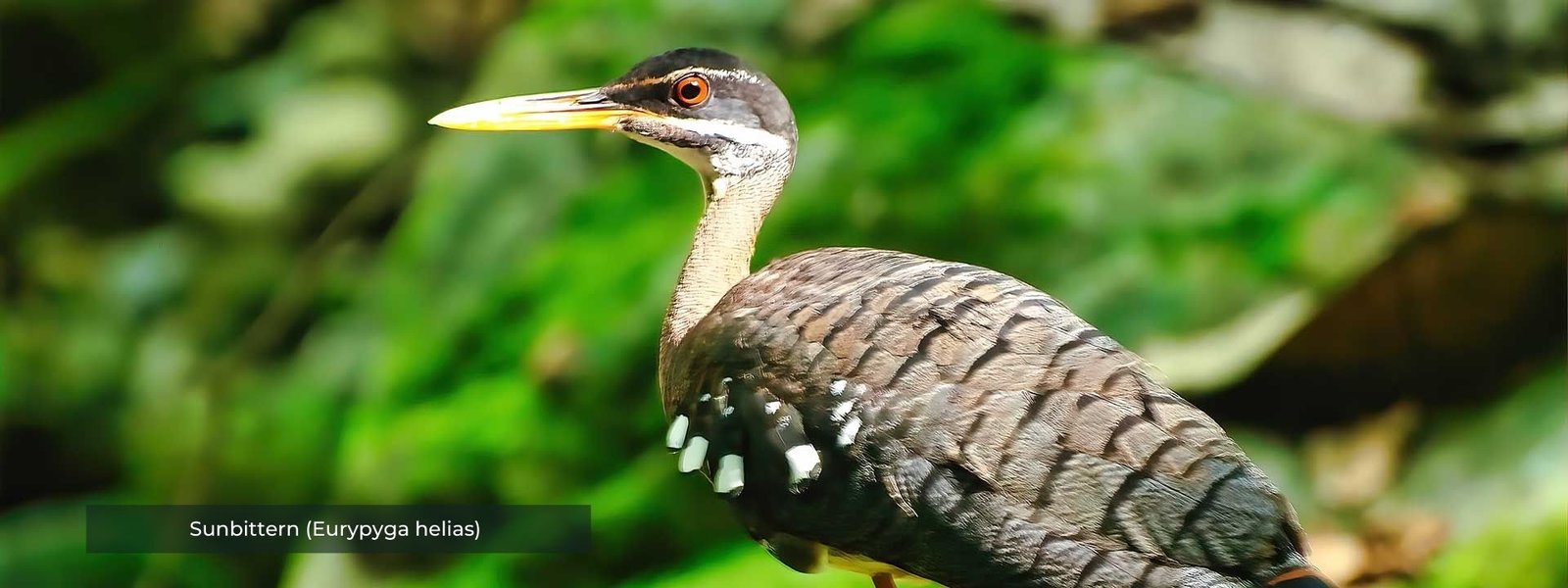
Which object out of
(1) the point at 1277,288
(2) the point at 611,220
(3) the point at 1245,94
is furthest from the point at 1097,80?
(2) the point at 611,220

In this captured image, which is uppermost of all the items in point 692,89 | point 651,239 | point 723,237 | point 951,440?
point 692,89

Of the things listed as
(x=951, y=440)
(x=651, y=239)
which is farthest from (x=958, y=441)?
(x=651, y=239)

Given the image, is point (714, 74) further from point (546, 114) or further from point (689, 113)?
point (546, 114)

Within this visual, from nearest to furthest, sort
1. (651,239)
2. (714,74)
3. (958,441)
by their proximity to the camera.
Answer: (958,441) < (714,74) < (651,239)

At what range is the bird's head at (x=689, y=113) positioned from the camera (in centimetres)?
312

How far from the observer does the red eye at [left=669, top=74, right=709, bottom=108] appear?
3109 millimetres

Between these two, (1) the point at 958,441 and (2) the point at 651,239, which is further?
(2) the point at 651,239

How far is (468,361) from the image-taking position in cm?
470

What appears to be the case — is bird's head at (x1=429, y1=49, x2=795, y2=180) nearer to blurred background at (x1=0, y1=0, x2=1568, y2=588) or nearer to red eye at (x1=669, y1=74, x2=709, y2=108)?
red eye at (x1=669, y1=74, x2=709, y2=108)

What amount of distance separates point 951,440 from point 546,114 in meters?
1.32

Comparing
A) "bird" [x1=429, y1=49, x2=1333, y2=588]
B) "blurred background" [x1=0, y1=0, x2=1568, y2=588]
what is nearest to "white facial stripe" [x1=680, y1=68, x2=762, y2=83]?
"bird" [x1=429, y1=49, x2=1333, y2=588]

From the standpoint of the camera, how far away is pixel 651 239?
15.4ft

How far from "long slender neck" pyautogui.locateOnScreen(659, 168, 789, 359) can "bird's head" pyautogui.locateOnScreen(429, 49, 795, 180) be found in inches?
1.1

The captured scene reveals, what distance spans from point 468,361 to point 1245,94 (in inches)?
114
